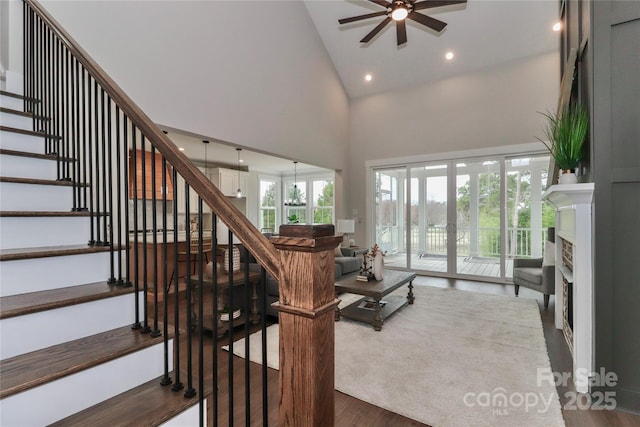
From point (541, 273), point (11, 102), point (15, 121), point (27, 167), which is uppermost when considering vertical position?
point (11, 102)

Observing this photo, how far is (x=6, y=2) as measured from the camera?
9.02 ft

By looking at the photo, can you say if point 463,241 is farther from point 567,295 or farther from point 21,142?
point 21,142

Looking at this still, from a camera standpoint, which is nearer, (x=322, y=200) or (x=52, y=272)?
(x=52, y=272)

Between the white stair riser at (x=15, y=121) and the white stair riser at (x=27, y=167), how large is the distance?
531 mm

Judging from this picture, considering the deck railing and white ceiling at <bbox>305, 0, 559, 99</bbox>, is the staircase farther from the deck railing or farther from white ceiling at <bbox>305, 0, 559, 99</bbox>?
the deck railing

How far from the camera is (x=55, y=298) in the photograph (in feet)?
4.29

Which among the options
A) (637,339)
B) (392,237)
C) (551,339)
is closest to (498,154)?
(392,237)

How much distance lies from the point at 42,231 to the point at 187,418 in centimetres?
134

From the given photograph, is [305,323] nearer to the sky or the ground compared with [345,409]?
nearer to the sky

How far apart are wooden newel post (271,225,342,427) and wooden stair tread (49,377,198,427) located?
527 mm

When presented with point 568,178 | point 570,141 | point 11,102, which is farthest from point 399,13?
point 11,102

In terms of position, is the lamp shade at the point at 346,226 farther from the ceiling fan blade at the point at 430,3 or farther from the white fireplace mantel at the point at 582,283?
the white fireplace mantel at the point at 582,283

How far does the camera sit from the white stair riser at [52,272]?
53.5 inches

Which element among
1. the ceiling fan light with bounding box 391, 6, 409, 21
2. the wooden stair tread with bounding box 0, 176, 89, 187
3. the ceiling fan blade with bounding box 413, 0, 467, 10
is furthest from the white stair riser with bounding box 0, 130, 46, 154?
the ceiling fan blade with bounding box 413, 0, 467, 10
